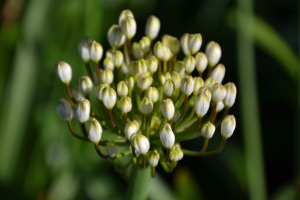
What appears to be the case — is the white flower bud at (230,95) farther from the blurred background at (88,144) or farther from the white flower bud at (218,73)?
the blurred background at (88,144)

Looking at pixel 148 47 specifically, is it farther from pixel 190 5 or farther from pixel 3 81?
pixel 190 5

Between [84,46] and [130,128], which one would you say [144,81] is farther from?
[84,46]

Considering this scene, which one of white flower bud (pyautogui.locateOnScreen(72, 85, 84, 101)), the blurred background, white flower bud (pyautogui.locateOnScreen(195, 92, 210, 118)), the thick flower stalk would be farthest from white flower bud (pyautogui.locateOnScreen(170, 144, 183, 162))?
the blurred background

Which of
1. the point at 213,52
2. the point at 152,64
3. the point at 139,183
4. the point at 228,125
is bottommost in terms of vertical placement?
the point at 139,183

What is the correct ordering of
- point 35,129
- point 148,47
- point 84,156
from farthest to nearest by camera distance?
1. point 35,129
2. point 84,156
3. point 148,47

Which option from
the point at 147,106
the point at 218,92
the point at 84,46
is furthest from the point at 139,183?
the point at 84,46

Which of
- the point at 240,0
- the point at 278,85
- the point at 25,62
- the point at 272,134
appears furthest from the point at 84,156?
the point at 278,85
